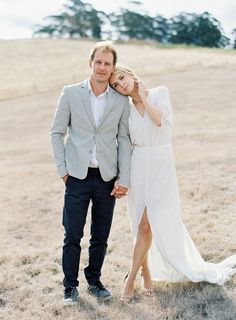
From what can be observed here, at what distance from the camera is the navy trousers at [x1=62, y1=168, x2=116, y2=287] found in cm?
480

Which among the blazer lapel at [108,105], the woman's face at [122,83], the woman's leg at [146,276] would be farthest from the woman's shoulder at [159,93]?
the woman's leg at [146,276]

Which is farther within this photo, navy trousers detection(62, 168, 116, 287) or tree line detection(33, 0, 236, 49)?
tree line detection(33, 0, 236, 49)

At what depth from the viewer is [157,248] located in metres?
5.13

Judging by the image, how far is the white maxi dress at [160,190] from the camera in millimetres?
4781

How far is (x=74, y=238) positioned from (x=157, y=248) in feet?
2.59

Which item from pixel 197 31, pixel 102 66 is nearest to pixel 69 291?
pixel 102 66

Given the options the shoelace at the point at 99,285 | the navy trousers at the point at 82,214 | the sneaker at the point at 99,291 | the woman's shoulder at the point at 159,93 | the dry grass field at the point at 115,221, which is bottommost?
the dry grass field at the point at 115,221

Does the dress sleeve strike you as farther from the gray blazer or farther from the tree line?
the tree line

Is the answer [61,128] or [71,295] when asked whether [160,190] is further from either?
[71,295]

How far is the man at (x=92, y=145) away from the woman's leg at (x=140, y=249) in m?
0.35

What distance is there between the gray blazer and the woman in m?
0.10

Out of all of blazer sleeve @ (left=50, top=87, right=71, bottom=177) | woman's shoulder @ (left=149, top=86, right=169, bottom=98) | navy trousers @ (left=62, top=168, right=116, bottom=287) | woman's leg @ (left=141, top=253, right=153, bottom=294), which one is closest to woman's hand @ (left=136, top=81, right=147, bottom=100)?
woman's shoulder @ (left=149, top=86, right=169, bottom=98)

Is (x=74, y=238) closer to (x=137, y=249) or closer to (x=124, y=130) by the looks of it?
(x=137, y=249)

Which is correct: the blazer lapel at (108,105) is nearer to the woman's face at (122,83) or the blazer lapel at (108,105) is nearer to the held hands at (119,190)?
the woman's face at (122,83)
